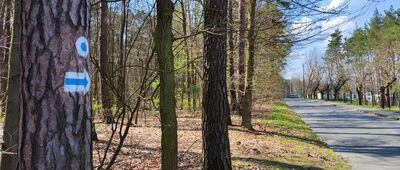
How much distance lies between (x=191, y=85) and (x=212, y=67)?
15.9 m

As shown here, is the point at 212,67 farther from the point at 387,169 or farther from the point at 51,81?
the point at 387,169

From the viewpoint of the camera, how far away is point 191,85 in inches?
899

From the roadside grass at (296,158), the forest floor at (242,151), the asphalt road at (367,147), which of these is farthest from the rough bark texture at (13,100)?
the asphalt road at (367,147)

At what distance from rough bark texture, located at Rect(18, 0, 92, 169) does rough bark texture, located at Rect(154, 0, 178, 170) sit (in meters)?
3.15

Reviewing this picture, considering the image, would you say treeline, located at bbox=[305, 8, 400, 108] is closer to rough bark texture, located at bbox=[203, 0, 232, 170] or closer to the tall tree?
the tall tree

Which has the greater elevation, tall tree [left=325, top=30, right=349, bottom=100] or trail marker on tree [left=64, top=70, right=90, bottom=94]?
tall tree [left=325, top=30, right=349, bottom=100]

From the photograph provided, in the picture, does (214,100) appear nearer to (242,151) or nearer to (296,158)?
(242,151)

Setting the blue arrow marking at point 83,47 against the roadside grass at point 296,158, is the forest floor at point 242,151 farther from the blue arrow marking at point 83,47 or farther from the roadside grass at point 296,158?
the blue arrow marking at point 83,47

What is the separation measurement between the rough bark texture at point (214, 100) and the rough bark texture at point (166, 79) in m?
1.43

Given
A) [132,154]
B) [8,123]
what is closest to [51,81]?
[8,123]

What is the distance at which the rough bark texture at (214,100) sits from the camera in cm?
690

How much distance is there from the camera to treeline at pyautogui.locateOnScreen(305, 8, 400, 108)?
159ft

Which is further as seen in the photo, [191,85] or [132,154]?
[191,85]

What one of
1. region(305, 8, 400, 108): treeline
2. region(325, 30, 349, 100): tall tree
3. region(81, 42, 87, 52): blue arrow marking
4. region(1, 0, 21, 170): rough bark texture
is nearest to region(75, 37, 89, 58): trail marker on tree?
region(81, 42, 87, 52): blue arrow marking
